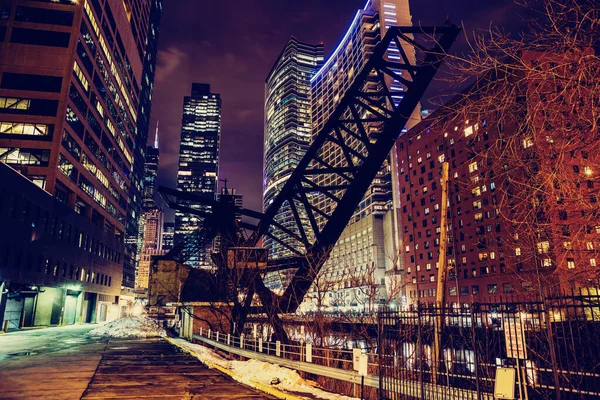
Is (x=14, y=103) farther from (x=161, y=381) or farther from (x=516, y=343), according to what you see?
(x=516, y=343)

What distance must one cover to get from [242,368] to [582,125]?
42.5 ft

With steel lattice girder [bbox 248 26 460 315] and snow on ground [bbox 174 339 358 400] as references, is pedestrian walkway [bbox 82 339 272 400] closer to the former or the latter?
snow on ground [bbox 174 339 358 400]

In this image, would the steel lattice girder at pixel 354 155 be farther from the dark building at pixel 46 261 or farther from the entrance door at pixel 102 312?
the entrance door at pixel 102 312

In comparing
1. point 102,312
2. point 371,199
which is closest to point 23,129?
point 102,312

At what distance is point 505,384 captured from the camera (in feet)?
20.0

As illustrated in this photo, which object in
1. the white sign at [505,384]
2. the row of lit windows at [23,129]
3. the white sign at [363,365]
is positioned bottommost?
the white sign at [363,365]

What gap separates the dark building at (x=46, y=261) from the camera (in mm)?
39247

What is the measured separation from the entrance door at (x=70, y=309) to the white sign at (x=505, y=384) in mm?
62579

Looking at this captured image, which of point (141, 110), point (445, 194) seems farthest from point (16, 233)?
point (141, 110)

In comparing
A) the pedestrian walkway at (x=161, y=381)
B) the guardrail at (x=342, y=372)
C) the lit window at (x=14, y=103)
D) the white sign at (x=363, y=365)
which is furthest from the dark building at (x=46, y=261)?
the white sign at (x=363, y=365)

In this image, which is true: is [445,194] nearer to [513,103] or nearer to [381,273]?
[513,103]

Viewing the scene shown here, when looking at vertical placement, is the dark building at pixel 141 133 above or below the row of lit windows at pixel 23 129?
above

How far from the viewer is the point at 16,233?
40.2 m

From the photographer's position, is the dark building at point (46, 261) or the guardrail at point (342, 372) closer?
the guardrail at point (342, 372)
